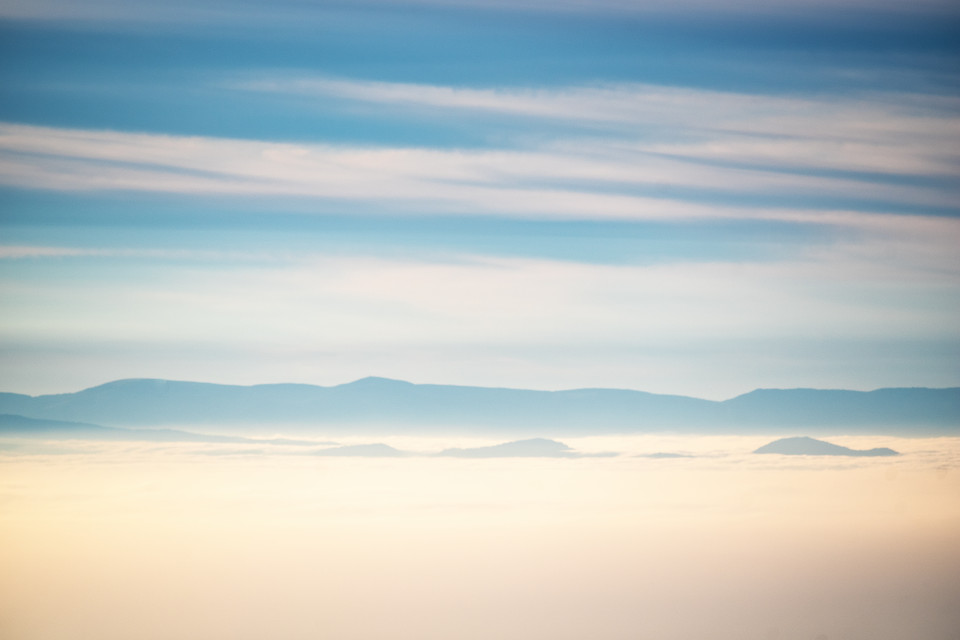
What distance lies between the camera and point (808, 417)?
21.6 meters

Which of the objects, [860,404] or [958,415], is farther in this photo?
[860,404]

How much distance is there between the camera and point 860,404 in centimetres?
2075

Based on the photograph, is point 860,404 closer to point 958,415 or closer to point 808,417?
point 808,417

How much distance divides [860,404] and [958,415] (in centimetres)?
449

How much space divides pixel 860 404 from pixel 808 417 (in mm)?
1734

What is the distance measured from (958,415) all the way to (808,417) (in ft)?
18.1

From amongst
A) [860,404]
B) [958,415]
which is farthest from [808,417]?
[958,415]

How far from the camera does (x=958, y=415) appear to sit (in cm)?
1628
